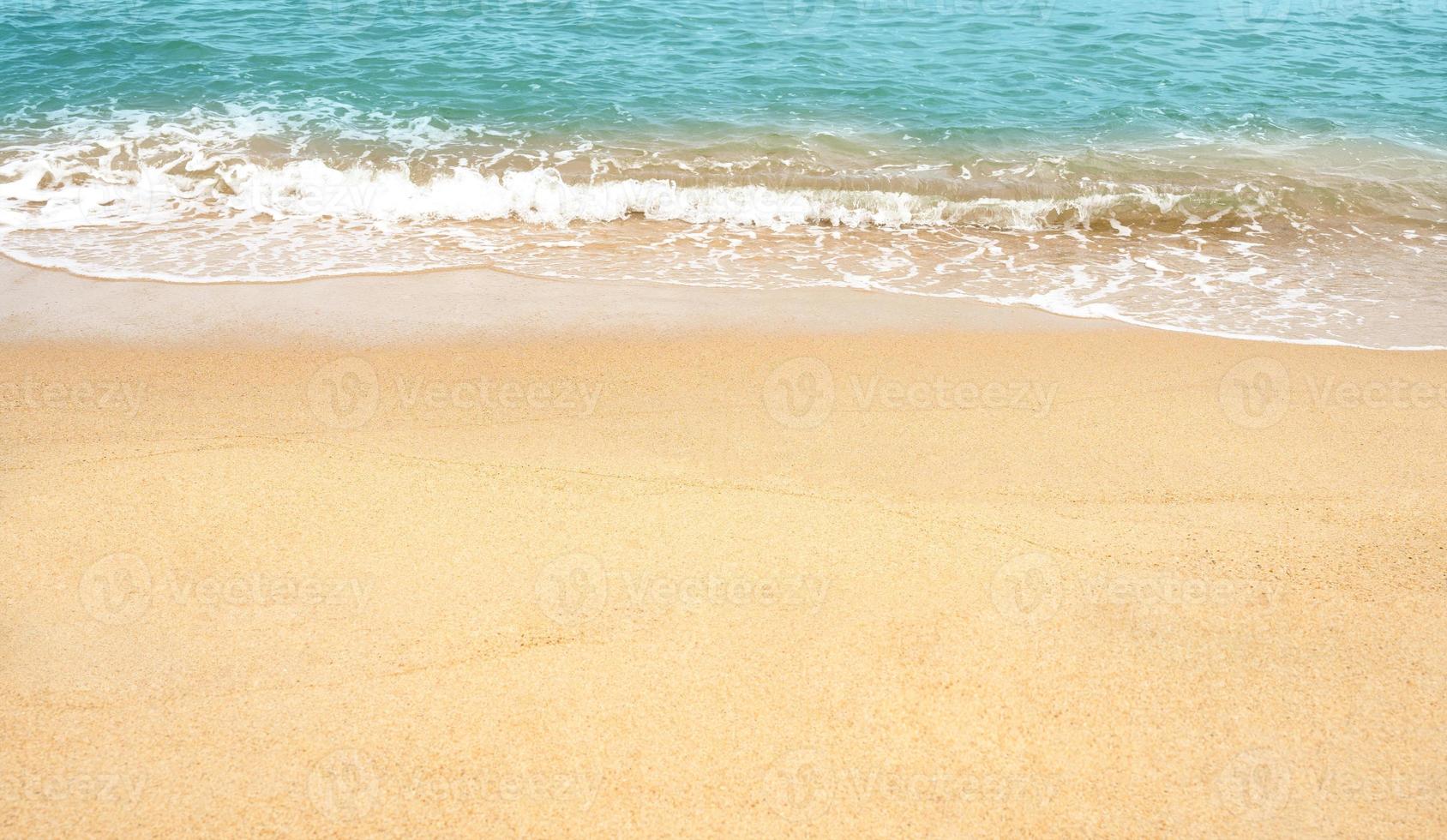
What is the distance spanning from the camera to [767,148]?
8922 mm

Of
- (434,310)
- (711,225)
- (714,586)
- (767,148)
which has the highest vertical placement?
(767,148)

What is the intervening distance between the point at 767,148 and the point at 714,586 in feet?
20.4

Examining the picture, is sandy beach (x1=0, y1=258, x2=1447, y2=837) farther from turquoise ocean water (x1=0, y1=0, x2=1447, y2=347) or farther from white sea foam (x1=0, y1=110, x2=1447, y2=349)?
turquoise ocean water (x1=0, y1=0, x2=1447, y2=347)

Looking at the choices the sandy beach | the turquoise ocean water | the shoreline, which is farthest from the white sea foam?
the sandy beach

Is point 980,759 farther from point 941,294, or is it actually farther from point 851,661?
point 941,294

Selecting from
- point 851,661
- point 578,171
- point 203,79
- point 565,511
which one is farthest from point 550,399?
point 203,79

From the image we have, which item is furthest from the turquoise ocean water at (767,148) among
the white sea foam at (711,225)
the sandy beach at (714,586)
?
the sandy beach at (714,586)

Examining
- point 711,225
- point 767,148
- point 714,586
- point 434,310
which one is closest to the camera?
point 714,586

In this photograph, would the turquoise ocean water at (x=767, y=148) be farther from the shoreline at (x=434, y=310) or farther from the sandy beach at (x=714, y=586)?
the sandy beach at (x=714, y=586)

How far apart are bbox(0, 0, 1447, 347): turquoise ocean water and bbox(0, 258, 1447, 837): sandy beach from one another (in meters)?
1.51

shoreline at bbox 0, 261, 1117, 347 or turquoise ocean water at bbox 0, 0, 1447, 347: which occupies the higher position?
turquoise ocean water at bbox 0, 0, 1447, 347

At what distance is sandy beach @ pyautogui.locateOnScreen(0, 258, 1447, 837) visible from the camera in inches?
111

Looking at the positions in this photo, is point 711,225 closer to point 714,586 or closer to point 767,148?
point 767,148

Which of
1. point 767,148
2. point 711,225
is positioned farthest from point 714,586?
point 767,148
